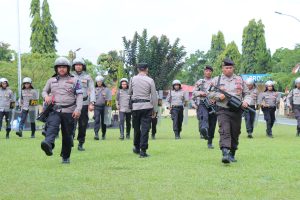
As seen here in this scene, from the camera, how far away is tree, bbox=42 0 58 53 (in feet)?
245

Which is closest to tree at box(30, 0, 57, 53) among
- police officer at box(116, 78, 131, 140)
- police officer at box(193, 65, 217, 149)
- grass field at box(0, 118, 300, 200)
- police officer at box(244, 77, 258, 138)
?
police officer at box(116, 78, 131, 140)

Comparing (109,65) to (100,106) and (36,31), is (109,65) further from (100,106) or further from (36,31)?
(100,106)

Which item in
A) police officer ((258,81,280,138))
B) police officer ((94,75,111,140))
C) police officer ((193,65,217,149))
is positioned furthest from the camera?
police officer ((258,81,280,138))

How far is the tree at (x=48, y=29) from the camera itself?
245 feet

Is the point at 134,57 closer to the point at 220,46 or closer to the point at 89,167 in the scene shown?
the point at 89,167

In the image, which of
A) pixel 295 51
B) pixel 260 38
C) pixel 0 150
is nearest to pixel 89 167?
pixel 0 150

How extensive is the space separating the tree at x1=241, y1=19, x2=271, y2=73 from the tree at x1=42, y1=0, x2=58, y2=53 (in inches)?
1050

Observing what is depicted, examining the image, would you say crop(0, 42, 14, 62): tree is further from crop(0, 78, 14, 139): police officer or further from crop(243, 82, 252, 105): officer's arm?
crop(243, 82, 252, 105): officer's arm

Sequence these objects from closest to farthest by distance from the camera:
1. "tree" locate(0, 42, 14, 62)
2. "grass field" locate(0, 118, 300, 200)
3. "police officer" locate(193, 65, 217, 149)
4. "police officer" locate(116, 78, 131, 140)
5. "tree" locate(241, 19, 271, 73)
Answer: "grass field" locate(0, 118, 300, 200) < "police officer" locate(193, 65, 217, 149) < "police officer" locate(116, 78, 131, 140) < "tree" locate(0, 42, 14, 62) < "tree" locate(241, 19, 271, 73)

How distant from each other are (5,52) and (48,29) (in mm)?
6337

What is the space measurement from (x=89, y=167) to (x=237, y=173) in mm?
2604

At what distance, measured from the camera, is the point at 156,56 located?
158 feet

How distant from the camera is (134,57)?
48000mm

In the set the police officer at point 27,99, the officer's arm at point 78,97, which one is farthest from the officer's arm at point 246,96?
the police officer at point 27,99
